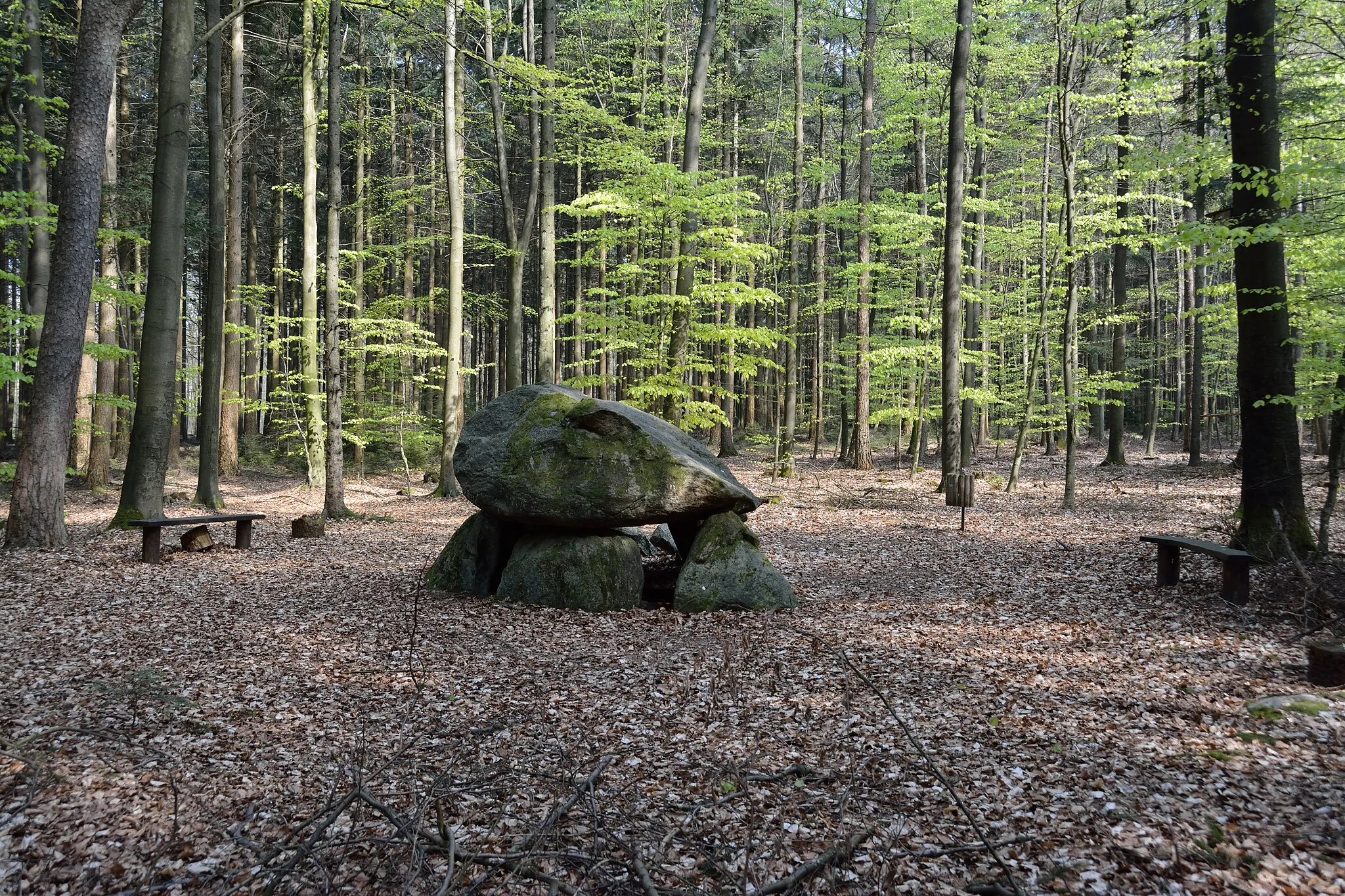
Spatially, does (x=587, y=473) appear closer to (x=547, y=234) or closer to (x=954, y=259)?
(x=547, y=234)

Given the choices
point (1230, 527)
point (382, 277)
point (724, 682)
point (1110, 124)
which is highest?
point (1110, 124)

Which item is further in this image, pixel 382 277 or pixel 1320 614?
pixel 382 277

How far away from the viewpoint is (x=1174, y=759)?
371cm

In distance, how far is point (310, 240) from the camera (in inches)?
551

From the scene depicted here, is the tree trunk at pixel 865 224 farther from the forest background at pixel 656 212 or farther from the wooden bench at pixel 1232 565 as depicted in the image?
the wooden bench at pixel 1232 565

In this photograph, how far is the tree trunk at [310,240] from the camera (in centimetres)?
1358

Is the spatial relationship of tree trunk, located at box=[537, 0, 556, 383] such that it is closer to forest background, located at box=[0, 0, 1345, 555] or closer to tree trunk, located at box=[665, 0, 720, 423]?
forest background, located at box=[0, 0, 1345, 555]

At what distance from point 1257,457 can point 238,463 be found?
20.8 m

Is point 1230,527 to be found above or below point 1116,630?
above

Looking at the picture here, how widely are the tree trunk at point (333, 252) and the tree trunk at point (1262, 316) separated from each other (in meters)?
11.4

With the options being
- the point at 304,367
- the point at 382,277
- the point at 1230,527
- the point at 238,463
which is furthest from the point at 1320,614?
the point at 382,277

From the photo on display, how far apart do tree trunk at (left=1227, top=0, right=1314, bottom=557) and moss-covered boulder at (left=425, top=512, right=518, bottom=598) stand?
7.54 metres

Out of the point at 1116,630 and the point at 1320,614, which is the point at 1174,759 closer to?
the point at 1116,630

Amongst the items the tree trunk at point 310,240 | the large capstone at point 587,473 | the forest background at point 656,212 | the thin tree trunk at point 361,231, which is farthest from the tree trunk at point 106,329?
the large capstone at point 587,473
